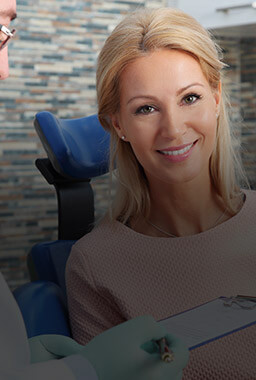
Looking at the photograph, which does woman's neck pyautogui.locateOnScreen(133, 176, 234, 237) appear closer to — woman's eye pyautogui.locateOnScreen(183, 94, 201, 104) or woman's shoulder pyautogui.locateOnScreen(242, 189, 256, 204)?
woman's shoulder pyautogui.locateOnScreen(242, 189, 256, 204)

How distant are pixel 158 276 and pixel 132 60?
45 cm

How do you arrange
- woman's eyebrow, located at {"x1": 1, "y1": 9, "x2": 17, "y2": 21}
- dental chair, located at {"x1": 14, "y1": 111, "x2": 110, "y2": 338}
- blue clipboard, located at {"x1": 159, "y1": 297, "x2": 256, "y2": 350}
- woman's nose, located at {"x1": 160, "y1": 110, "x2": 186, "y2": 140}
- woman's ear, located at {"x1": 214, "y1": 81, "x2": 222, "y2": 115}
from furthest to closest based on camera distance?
1. dental chair, located at {"x1": 14, "y1": 111, "x2": 110, "y2": 338}
2. woman's ear, located at {"x1": 214, "y1": 81, "x2": 222, "y2": 115}
3. woman's nose, located at {"x1": 160, "y1": 110, "x2": 186, "y2": 140}
4. woman's eyebrow, located at {"x1": 1, "y1": 9, "x2": 17, "y2": 21}
5. blue clipboard, located at {"x1": 159, "y1": 297, "x2": 256, "y2": 350}

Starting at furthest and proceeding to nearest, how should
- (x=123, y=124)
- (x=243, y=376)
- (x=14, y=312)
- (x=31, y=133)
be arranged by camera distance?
1. (x=31, y=133)
2. (x=123, y=124)
3. (x=243, y=376)
4. (x=14, y=312)

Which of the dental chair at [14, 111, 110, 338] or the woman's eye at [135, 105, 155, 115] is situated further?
the dental chair at [14, 111, 110, 338]

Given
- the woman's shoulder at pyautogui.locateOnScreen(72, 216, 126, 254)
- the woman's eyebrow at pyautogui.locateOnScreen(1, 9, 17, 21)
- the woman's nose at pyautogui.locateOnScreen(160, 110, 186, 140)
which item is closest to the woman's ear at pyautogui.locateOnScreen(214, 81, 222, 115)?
the woman's nose at pyautogui.locateOnScreen(160, 110, 186, 140)

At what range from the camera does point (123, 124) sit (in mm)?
1254

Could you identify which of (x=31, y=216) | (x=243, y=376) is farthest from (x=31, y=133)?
(x=243, y=376)

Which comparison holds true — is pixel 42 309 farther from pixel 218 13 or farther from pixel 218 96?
pixel 218 13

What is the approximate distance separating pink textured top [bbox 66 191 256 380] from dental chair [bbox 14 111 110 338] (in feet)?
0.43

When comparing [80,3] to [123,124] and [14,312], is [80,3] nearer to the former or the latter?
[123,124]

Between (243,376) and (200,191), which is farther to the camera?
(200,191)

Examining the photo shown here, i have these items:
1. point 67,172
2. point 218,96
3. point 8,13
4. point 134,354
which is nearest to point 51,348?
point 134,354

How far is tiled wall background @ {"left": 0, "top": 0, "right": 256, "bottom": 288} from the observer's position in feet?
9.57

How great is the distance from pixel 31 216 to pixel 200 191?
1821 mm
